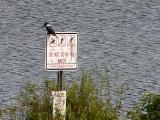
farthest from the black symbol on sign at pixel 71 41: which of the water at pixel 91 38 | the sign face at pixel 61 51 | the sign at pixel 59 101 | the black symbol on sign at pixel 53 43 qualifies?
the water at pixel 91 38

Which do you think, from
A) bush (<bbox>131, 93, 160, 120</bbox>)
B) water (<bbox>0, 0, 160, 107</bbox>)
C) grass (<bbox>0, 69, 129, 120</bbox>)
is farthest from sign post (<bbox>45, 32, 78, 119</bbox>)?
water (<bbox>0, 0, 160, 107</bbox>)

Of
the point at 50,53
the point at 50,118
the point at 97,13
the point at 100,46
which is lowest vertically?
the point at 50,118

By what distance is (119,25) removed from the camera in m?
26.9

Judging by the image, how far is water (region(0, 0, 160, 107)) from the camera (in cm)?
1752

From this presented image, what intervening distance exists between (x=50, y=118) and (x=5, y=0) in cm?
2398

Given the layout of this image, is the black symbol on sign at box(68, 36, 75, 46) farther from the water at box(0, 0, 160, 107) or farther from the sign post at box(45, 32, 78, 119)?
the water at box(0, 0, 160, 107)

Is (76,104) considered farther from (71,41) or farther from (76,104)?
(71,41)

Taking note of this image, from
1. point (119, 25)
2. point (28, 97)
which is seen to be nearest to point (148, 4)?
point (119, 25)

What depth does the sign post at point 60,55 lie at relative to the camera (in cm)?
936

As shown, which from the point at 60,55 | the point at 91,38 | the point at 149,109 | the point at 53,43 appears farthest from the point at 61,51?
the point at 91,38

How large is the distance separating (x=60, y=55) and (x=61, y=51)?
0.06 m

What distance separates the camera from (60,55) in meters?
9.52

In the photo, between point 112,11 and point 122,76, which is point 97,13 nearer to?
point 112,11

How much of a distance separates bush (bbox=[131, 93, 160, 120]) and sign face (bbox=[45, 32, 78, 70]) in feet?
3.64
